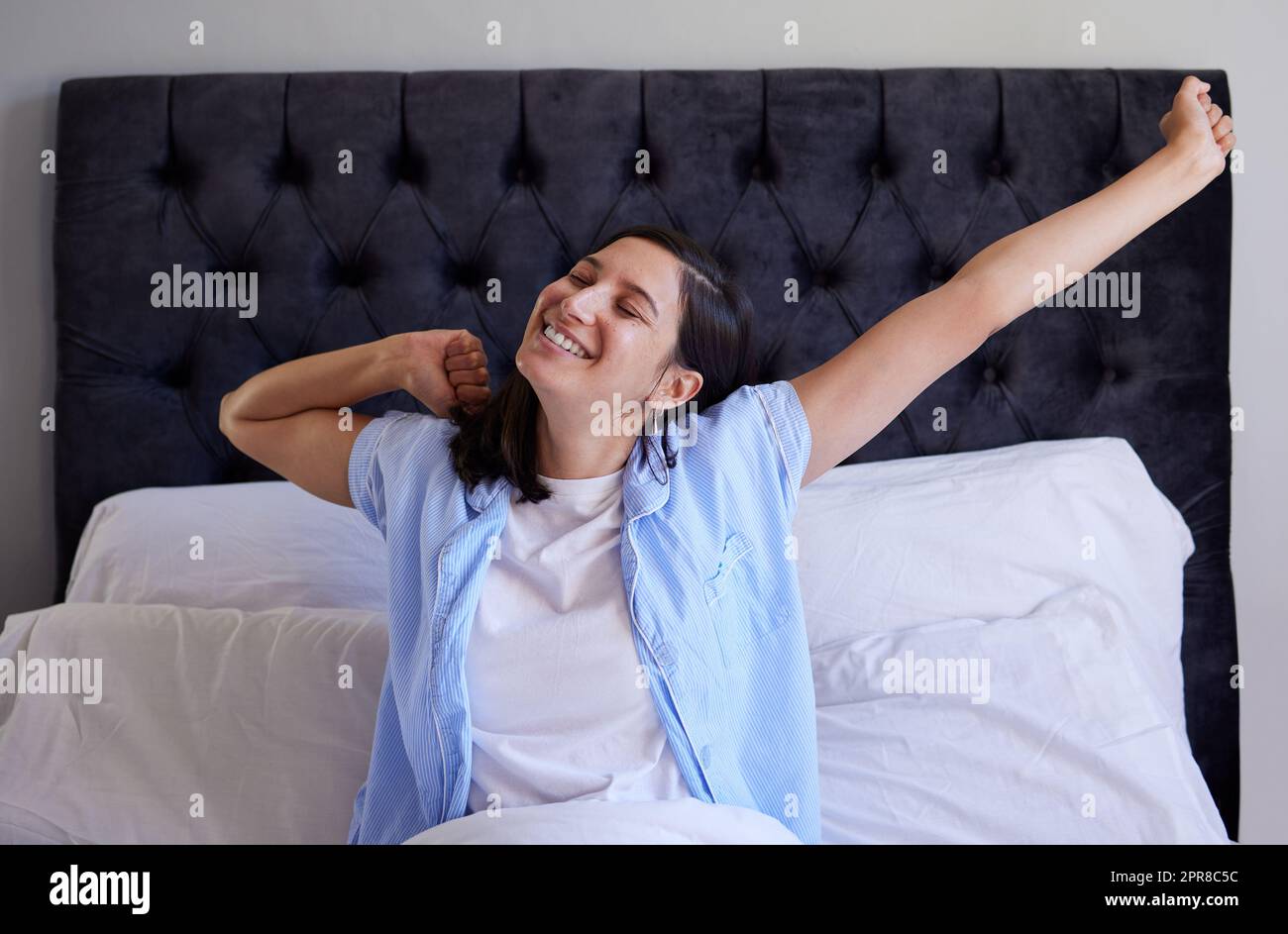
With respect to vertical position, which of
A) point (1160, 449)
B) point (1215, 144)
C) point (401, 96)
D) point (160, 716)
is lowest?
point (160, 716)

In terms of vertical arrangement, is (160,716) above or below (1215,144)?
below

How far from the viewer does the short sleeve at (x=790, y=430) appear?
1140 mm

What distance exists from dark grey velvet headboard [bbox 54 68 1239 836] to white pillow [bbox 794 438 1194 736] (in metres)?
0.12

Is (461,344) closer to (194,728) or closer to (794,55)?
(194,728)

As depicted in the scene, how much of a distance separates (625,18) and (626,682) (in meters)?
1.11

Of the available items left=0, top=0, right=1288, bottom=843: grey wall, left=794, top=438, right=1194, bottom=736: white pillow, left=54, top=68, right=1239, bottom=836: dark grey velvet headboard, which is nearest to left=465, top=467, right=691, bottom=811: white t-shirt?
left=794, top=438, right=1194, bottom=736: white pillow

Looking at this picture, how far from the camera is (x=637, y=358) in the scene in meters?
1.10

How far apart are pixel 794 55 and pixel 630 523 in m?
0.96

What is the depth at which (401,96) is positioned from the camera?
167 centimetres
